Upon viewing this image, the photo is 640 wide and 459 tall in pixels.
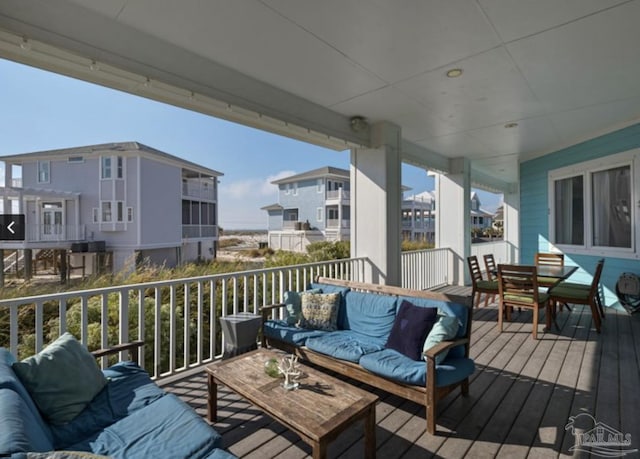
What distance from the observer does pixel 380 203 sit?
15.9 ft

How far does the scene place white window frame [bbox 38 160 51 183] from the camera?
12.8m

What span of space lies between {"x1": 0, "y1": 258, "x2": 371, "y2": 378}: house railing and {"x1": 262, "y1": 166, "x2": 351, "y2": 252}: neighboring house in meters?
15.1

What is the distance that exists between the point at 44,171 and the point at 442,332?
16.6 meters

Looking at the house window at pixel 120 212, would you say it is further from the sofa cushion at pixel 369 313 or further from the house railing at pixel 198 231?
the sofa cushion at pixel 369 313

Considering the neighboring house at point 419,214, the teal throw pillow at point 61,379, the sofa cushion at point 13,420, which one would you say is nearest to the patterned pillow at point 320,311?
the teal throw pillow at point 61,379

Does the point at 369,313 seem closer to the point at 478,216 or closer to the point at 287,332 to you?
the point at 287,332

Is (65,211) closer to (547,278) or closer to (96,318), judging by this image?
(96,318)

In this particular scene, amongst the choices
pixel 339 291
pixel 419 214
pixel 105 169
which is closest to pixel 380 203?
pixel 339 291

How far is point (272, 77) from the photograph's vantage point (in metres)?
3.34

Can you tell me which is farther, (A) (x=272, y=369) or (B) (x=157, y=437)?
(A) (x=272, y=369)

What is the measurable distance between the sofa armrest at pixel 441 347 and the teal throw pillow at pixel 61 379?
2.09 m

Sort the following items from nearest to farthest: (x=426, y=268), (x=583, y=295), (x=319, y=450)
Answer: (x=319, y=450), (x=583, y=295), (x=426, y=268)

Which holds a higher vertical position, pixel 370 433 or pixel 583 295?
pixel 583 295

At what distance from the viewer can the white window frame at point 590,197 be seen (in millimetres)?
4781
